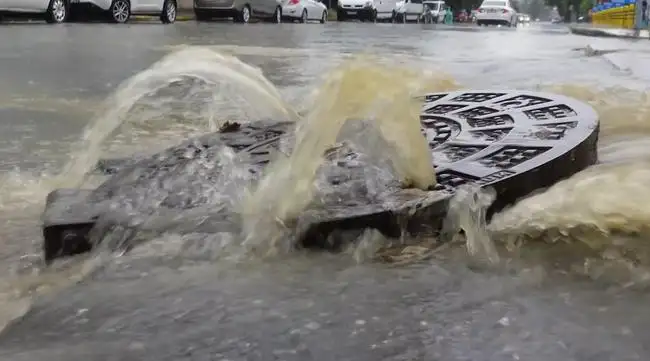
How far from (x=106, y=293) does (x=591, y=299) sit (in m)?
1.30

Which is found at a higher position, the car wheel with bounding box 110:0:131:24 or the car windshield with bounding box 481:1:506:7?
the car wheel with bounding box 110:0:131:24

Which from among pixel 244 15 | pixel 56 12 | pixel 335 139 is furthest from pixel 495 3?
pixel 335 139

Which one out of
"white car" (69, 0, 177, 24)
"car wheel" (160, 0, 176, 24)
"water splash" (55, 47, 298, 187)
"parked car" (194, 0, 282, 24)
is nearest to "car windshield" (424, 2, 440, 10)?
"parked car" (194, 0, 282, 24)

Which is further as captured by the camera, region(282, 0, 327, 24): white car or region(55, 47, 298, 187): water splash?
region(282, 0, 327, 24): white car

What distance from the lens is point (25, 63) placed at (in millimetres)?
9547

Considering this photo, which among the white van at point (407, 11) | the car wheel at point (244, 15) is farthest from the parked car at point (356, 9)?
the car wheel at point (244, 15)

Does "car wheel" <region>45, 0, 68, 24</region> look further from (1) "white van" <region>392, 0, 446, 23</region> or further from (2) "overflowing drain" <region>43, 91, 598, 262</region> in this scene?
(1) "white van" <region>392, 0, 446, 23</region>

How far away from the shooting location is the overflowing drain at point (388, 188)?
2.79 meters

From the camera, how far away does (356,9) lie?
126ft

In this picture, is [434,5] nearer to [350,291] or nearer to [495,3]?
[495,3]

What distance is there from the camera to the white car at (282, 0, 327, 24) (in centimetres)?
3097

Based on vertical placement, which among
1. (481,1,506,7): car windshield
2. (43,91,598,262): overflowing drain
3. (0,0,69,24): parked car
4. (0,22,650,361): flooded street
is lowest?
(481,1,506,7): car windshield

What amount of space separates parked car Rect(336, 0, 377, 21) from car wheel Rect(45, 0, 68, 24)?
1945 cm

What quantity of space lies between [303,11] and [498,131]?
28.4m
